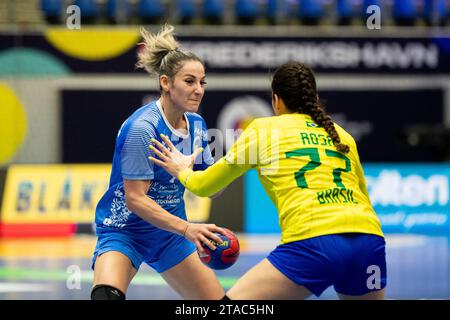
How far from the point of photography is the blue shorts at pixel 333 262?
4.64 metres

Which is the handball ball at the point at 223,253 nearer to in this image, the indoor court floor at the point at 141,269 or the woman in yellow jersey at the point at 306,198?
the woman in yellow jersey at the point at 306,198

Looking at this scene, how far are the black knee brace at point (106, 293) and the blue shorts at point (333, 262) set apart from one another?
1.22 meters

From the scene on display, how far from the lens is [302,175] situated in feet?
15.7

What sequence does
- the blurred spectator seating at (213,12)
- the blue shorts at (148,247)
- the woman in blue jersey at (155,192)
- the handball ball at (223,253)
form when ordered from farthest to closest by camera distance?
the blurred spectator seating at (213,12) < the blue shorts at (148,247) < the woman in blue jersey at (155,192) < the handball ball at (223,253)

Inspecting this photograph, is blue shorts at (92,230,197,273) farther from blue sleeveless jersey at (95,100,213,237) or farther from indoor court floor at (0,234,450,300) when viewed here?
indoor court floor at (0,234,450,300)

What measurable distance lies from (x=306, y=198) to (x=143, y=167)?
1.34 metres

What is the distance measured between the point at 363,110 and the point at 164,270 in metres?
13.2

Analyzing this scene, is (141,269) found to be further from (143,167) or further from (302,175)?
(302,175)

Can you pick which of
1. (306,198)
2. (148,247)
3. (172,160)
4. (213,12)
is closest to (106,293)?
(148,247)

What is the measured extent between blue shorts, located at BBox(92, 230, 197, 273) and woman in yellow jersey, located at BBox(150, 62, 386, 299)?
3.52 feet

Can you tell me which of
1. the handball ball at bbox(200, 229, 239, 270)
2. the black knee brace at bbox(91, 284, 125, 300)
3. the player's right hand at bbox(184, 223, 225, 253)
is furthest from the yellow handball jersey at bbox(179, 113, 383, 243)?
the black knee brace at bbox(91, 284, 125, 300)

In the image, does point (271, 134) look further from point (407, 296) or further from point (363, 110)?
point (363, 110)

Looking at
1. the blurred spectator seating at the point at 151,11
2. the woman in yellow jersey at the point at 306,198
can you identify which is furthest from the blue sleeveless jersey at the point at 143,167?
the blurred spectator seating at the point at 151,11
